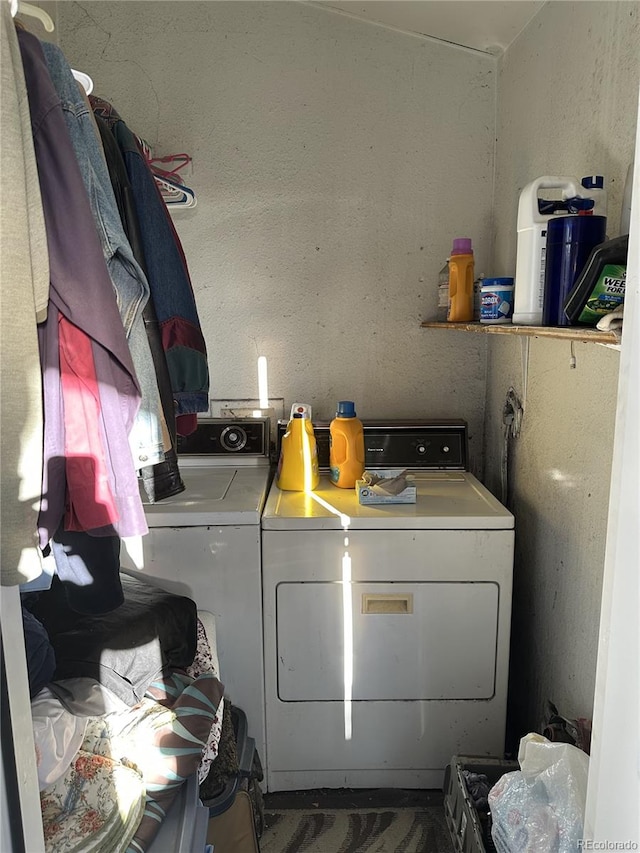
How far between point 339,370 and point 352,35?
122 cm

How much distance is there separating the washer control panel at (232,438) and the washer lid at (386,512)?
0.32 m

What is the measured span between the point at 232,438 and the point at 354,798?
127 cm

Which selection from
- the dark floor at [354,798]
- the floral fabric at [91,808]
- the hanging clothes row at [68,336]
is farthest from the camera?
the dark floor at [354,798]

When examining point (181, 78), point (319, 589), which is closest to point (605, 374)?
point (319, 589)

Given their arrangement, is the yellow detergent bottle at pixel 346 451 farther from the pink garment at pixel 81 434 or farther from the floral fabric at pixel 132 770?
the pink garment at pixel 81 434

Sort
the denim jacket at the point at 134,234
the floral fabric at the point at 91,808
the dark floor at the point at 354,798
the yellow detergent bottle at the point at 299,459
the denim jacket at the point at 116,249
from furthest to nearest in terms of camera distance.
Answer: the yellow detergent bottle at the point at 299,459 < the dark floor at the point at 354,798 < the denim jacket at the point at 134,234 < the floral fabric at the point at 91,808 < the denim jacket at the point at 116,249

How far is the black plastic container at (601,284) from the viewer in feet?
4.00

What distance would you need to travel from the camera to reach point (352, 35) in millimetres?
2508

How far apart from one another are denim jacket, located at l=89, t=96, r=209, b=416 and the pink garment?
Answer: 1.53ft

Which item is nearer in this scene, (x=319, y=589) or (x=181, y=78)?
(x=319, y=589)

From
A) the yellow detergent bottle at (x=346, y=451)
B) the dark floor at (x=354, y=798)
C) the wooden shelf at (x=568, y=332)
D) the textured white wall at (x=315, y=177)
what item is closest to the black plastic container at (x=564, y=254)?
the wooden shelf at (x=568, y=332)

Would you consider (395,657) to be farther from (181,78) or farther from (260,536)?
(181,78)

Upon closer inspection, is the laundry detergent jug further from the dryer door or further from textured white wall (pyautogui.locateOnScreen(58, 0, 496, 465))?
textured white wall (pyautogui.locateOnScreen(58, 0, 496, 465))

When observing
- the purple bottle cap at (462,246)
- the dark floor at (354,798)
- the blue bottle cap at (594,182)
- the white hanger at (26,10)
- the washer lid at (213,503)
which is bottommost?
the dark floor at (354,798)
